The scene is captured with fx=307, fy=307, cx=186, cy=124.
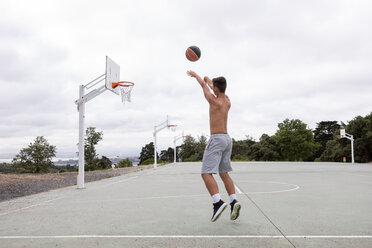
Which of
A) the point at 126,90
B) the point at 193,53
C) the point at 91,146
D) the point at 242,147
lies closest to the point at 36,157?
the point at 91,146

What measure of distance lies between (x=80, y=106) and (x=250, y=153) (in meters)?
60.6

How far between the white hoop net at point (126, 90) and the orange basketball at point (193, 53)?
6544mm

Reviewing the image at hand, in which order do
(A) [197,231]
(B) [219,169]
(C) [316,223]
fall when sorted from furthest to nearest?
(B) [219,169] → (C) [316,223] → (A) [197,231]

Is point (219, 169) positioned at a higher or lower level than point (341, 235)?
higher

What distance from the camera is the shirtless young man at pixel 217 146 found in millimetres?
4270

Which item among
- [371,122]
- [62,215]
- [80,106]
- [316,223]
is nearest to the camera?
[316,223]

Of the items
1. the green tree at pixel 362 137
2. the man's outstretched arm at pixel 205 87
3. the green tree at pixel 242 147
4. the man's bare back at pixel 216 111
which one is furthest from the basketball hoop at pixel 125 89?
the green tree at pixel 242 147

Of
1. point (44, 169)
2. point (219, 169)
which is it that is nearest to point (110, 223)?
point (219, 169)

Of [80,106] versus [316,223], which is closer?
[316,223]

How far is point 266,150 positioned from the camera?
63.8 metres

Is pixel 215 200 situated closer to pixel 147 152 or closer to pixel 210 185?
pixel 210 185

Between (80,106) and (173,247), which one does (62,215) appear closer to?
(173,247)

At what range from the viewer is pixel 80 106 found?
1022 cm

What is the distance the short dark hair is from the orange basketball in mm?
1684
